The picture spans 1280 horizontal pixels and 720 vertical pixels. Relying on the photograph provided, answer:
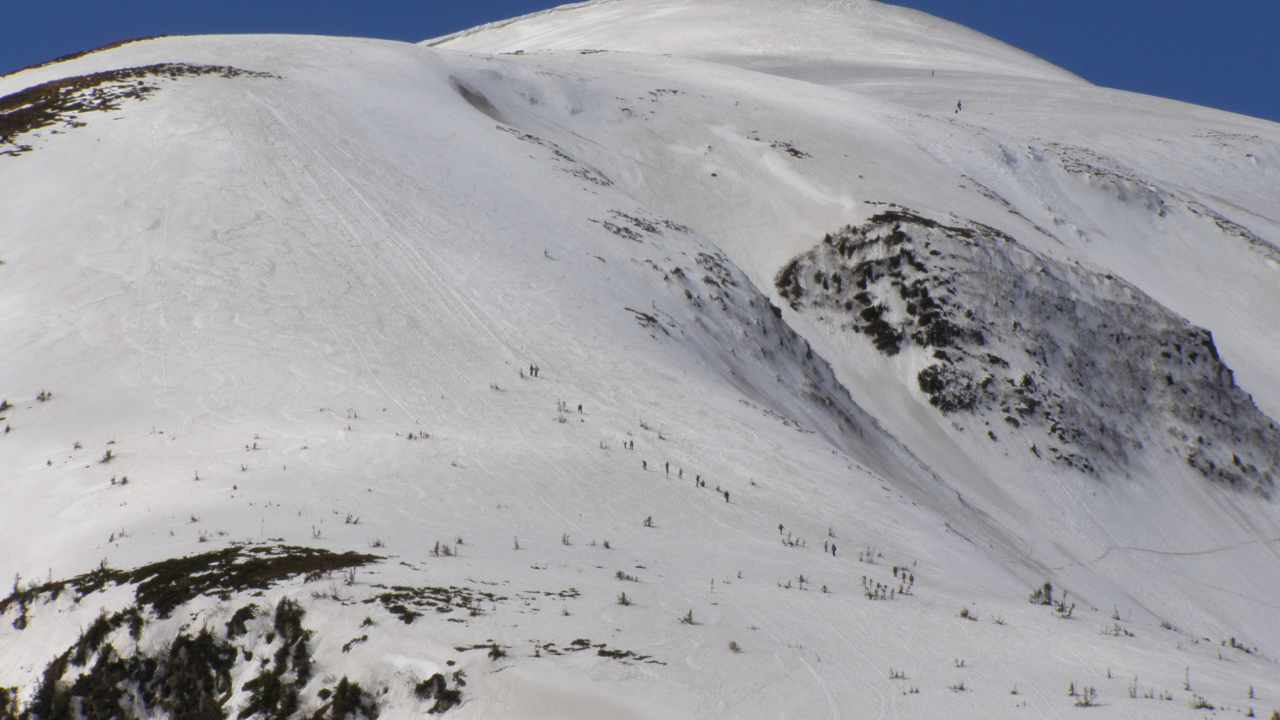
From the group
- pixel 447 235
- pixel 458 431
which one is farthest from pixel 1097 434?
pixel 458 431

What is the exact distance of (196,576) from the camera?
23.6 feet

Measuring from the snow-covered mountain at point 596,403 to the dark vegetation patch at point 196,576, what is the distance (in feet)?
0.15

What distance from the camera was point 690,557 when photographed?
9.55m

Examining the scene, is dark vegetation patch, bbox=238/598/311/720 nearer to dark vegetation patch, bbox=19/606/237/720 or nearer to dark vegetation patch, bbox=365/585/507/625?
dark vegetation patch, bbox=19/606/237/720

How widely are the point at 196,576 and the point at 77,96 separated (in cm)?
2228

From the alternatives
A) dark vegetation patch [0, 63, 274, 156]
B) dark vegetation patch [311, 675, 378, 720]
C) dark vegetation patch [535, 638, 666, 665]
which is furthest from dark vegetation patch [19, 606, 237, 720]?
dark vegetation patch [0, 63, 274, 156]

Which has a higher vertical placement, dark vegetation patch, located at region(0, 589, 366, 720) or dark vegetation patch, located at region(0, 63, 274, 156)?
dark vegetation patch, located at region(0, 63, 274, 156)

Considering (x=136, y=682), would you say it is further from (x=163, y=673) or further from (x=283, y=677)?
(x=283, y=677)

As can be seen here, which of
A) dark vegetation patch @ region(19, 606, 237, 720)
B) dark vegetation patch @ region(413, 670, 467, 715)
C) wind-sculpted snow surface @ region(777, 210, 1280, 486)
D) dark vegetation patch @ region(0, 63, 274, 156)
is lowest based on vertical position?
→ wind-sculpted snow surface @ region(777, 210, 1280, 486)

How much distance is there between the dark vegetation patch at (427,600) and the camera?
6.69m

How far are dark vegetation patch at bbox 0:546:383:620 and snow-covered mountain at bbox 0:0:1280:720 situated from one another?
5 cm

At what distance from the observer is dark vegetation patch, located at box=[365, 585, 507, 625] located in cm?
669

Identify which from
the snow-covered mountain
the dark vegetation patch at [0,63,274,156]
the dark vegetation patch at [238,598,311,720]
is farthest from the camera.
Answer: the dark vegetation patch at [0,63,274,156]

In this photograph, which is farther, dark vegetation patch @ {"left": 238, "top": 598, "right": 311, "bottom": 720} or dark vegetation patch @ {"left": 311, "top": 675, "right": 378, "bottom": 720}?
dark vegetation patch @ {"left": 238, "top": 598, "right": 311, "bottom": 720}
